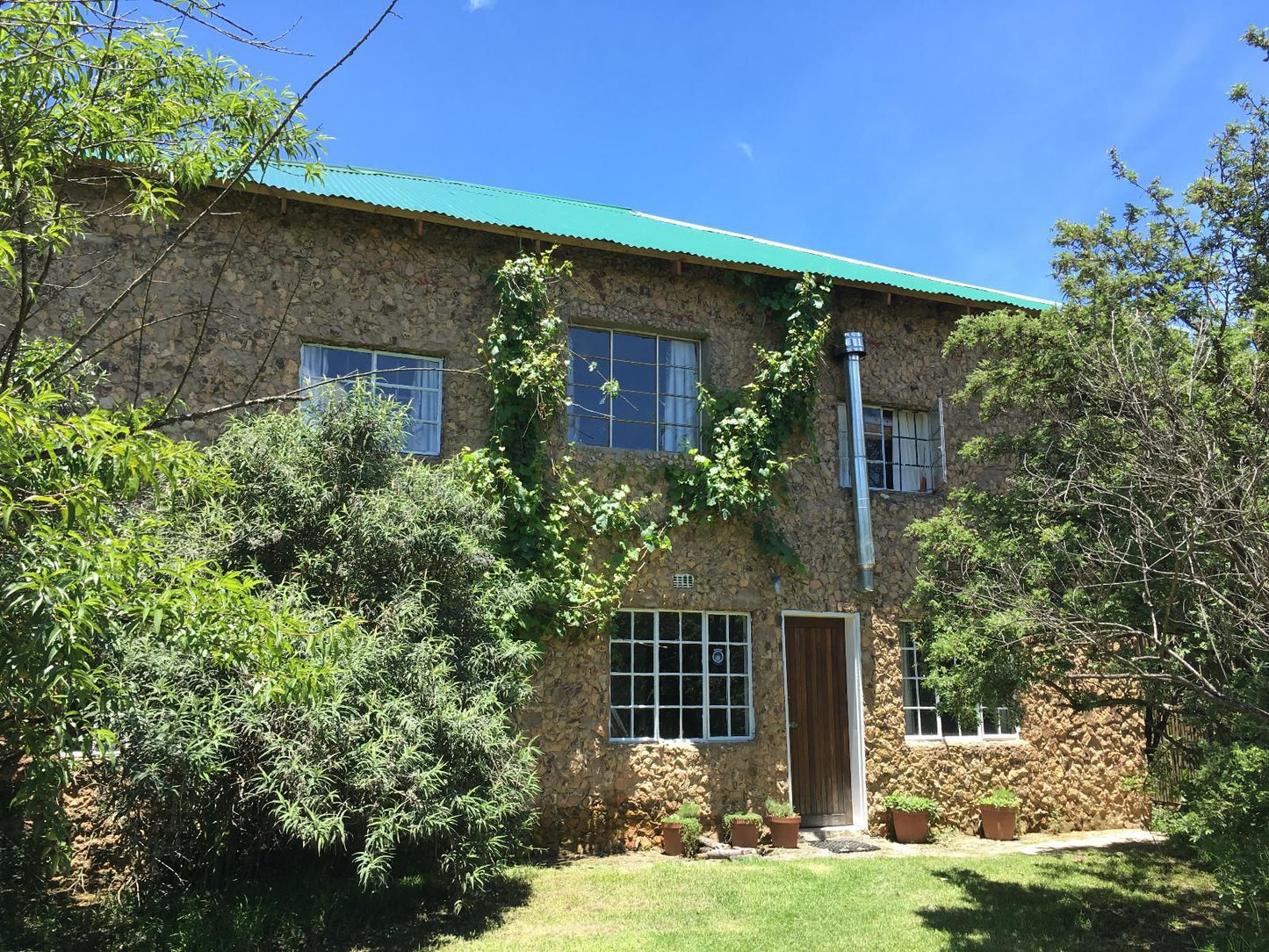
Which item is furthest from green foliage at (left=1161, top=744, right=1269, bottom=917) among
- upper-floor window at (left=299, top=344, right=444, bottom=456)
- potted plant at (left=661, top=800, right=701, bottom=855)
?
upper-floor window at (left=299, top=344, right=444, bottom=456)

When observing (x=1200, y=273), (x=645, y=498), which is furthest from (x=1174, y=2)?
(x=645, y=498)

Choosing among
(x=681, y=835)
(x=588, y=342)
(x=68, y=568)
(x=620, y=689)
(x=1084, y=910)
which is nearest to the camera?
(x=68, y=568)

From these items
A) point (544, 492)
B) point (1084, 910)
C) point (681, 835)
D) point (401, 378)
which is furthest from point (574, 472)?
point (1084, 910)

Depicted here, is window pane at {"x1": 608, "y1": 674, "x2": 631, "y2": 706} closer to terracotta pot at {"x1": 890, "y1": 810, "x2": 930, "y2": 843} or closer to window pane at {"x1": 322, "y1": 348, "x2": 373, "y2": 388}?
terracotta pot at {"x1": 890, "y1": 810, "x2": 930, "y2": 843}

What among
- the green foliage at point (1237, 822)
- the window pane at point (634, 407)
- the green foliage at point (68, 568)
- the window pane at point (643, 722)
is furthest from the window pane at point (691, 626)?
the green foliage at point (68, 568)

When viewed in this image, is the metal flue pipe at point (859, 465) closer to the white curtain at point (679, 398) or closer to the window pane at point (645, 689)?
the white curtain at point (679, 398)

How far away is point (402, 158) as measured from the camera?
8219 mm

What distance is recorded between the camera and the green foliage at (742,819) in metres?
9.12

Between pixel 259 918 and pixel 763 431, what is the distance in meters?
6.85

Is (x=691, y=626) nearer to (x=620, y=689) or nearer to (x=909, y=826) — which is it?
(x=620, y=689)

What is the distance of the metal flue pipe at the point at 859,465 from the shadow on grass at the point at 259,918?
5.56 metres

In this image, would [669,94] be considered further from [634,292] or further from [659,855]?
[659,855]

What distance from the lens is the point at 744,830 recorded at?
914cm

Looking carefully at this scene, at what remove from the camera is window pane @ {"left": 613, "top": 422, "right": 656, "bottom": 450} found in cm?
1014
